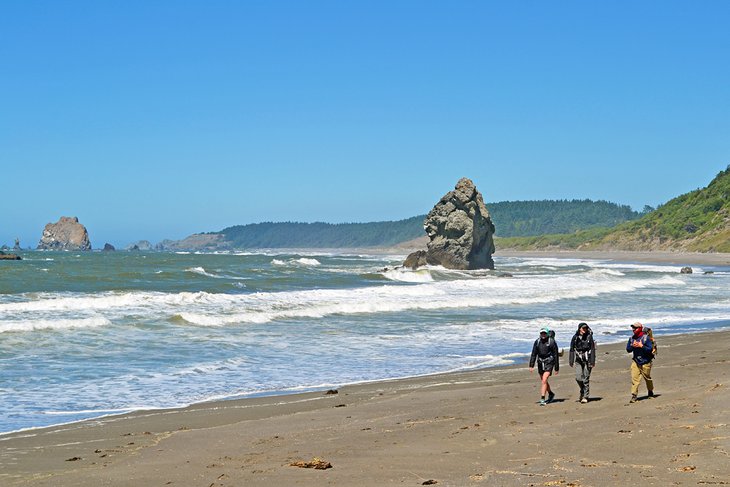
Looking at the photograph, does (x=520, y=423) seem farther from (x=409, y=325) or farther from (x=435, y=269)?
(x=435, y=269)

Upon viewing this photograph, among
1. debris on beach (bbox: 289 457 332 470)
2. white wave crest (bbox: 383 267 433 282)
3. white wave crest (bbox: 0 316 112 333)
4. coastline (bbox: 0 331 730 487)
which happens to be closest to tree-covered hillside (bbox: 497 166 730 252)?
white wave crest (bbox: 383 267 433 282)

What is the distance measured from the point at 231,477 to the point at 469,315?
24267 millimetres

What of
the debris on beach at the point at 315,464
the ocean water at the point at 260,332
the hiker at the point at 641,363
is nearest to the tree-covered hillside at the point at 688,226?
the ocean water at the point at 260,332

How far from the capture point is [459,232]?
67.4 m

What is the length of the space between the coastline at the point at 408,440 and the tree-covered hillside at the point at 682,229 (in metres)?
103

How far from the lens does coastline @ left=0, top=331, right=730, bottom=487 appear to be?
27.8 feet

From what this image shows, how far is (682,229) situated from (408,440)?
12522 cm

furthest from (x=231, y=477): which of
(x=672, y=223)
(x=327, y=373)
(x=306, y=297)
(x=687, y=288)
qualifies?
(x=672, y=223)

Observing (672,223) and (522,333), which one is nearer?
(522,333)

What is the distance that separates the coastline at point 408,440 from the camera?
848 centimetres

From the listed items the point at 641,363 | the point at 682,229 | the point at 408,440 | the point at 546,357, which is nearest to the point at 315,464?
the point at 408,440

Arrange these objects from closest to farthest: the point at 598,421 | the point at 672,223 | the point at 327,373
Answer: the point at 598,421 < the point at 327,373 < the point at 672,223

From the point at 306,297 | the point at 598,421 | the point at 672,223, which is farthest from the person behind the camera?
the point at 672,223

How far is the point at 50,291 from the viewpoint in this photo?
40.6 metres
